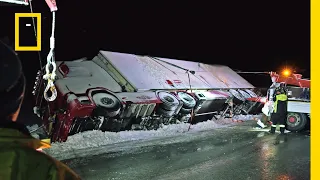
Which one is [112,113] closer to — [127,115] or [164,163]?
[127,115]

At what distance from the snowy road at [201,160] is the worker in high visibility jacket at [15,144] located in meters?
4.58

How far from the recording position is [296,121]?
1184 centimetres

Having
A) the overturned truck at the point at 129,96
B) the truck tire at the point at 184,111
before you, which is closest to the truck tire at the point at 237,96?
the overturned truck at the point at 129,96

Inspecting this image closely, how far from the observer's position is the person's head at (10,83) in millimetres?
1179

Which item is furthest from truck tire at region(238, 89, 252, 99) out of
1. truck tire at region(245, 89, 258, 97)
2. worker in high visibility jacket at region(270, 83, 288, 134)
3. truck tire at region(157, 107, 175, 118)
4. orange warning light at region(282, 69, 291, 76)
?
truck tire at region(157, 107, 175, 118)

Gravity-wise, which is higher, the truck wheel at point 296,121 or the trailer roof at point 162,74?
the trailer roof at point 162,74

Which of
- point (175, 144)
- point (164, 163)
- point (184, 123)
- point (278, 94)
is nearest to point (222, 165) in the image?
point (164, 163)

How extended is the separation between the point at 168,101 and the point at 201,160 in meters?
3.38

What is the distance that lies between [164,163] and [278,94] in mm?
6294

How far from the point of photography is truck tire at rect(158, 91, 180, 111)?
10031mm

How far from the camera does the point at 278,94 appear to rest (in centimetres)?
1157

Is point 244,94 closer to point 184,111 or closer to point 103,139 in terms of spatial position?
point 184,111

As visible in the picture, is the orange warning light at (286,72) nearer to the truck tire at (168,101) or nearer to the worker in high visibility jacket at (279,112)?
the worker in high visibility jacket at (279,112)

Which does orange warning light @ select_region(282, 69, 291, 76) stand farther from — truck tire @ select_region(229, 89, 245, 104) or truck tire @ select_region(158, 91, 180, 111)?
truck tire @ select_region(158, 91, 180, 111)
